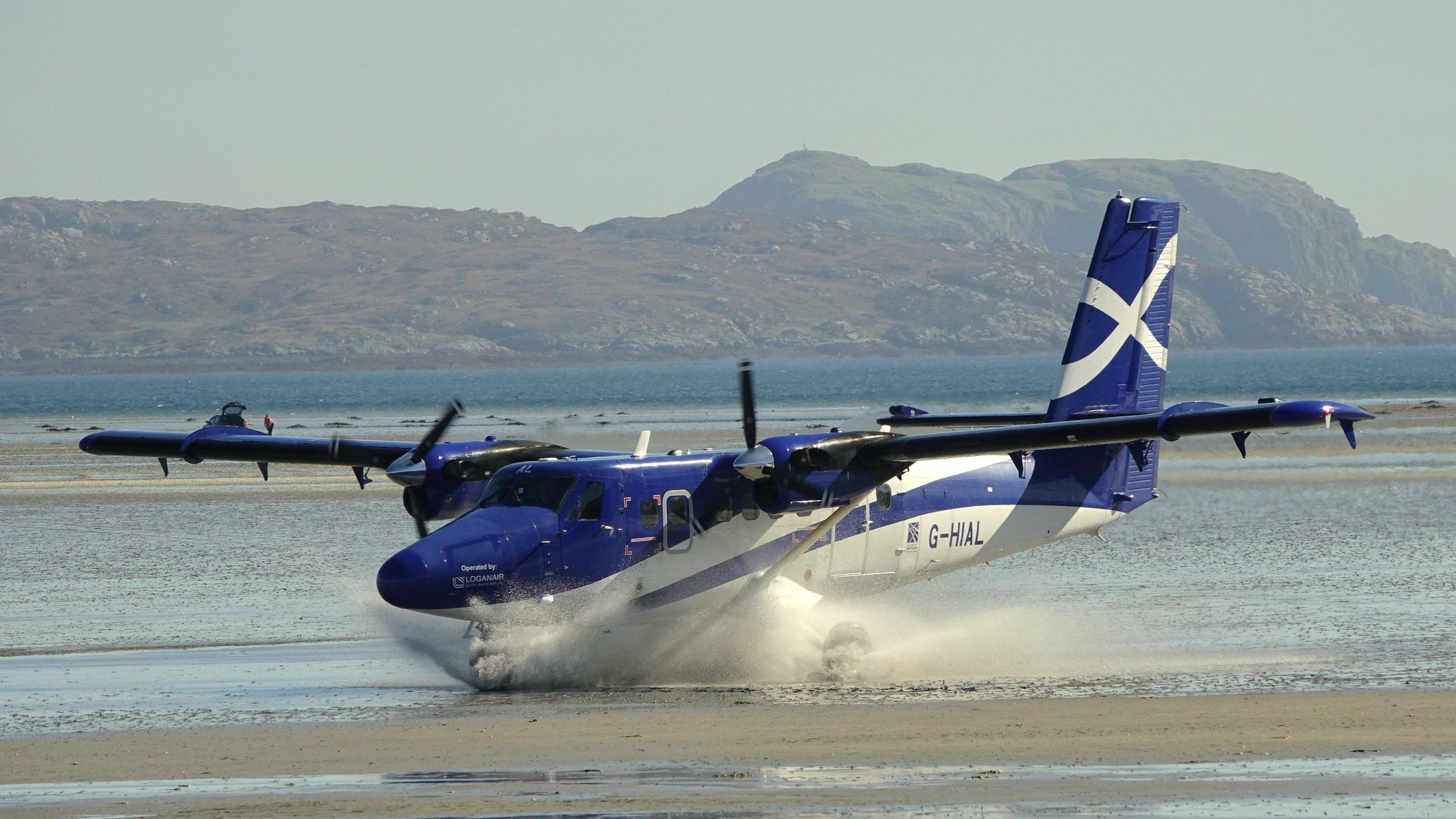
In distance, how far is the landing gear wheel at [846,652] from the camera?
59.3 ft

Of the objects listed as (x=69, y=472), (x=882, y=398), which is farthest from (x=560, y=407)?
(x=69, y=472)

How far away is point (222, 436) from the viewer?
22.3m

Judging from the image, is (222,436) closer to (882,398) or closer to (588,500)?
Result: (588,500)

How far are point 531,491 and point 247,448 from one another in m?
6.44

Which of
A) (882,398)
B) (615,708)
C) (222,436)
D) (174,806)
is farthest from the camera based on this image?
(882,398)

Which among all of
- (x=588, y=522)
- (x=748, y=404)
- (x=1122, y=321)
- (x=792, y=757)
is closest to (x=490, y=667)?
(x=588, y=522)

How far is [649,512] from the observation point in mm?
17859

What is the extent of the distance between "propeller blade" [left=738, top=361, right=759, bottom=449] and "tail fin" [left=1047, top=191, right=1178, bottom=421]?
17.8ft

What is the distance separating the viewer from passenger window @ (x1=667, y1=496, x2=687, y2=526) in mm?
17969

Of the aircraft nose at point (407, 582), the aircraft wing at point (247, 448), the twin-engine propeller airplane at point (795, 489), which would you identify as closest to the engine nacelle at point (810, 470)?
the twin-engine propeller airplane at point (795, 489)

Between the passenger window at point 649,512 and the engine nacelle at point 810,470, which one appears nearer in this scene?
the engine nacelle at point 810,470

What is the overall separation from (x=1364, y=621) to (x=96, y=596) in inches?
753

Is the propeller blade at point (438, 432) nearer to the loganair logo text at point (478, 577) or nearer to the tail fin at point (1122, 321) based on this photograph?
the loganair logo text at point (478, 577)

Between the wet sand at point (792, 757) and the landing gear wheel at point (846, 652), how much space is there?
202 centimetres
